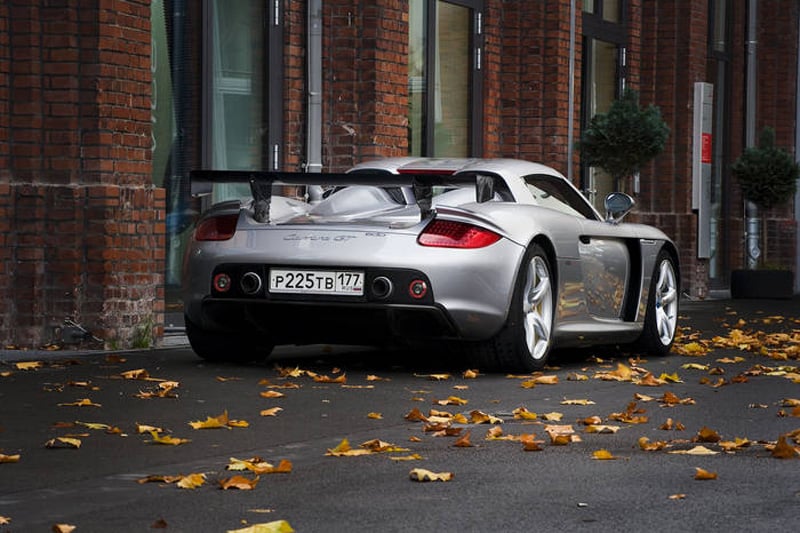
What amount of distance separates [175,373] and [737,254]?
A: 1801 cm

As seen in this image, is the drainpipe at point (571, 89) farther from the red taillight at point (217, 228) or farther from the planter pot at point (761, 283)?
the red taillight at point (217, 228)

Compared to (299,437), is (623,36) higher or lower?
higher

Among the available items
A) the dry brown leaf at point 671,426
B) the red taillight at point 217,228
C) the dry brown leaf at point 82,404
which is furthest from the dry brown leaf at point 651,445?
the red taillight at point 217,228

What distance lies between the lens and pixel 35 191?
1070 centimetres

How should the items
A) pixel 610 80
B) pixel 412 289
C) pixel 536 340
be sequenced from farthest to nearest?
1. pixel 610 80
2. pixel 536 340
3. pixel 412 289

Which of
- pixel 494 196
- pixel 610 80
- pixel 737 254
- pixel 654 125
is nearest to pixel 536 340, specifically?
pixel 494 196

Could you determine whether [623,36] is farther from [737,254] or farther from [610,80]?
[737,254]

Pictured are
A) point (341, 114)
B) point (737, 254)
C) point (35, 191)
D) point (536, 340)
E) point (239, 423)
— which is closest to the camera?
point (239, 423)

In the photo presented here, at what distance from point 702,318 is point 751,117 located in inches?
373

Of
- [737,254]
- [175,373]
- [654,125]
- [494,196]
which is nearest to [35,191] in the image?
[175,373]

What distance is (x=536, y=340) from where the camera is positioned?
938cm

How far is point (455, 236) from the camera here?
8.83m

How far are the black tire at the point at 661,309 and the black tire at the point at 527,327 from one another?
1502 millimetres

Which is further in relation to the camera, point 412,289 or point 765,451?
point 412,289
